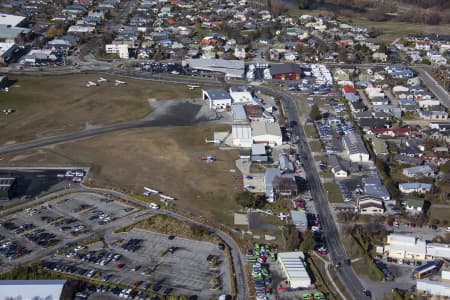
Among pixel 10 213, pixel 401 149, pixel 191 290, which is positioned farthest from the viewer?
pixel 401 149

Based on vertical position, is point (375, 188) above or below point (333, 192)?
above

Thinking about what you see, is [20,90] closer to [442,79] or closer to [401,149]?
[401,149]

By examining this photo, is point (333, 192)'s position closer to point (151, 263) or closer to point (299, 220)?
point (299, 220)

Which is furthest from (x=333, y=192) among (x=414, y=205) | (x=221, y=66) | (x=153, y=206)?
(x=221, y=66)

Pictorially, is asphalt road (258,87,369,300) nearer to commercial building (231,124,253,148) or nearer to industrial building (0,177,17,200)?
commercial building (231,124,253,148)

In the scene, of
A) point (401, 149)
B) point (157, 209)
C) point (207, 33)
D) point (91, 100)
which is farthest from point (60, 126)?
point (207, 33)
